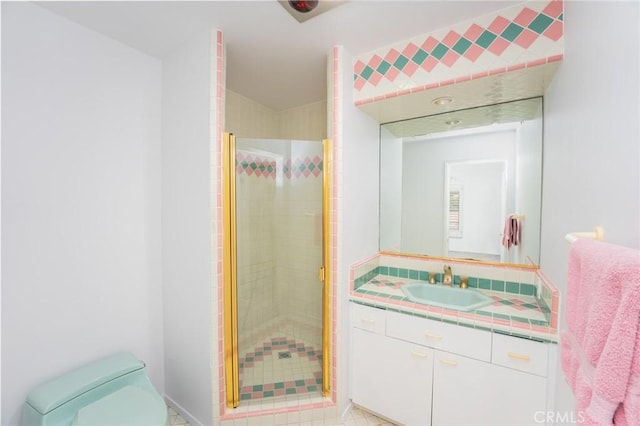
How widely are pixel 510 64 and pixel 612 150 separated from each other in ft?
2.57

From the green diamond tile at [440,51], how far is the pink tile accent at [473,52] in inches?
4.3

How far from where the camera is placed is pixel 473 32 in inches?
53.6

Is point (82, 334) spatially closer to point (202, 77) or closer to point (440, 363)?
point (202, 77)

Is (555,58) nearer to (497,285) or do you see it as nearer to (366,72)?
(366,72)

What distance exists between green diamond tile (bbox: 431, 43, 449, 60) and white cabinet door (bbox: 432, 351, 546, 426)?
1644 millimetres

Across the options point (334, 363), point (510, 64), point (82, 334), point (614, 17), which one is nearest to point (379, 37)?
point (510, 64)

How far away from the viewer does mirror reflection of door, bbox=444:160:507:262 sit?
1.75m

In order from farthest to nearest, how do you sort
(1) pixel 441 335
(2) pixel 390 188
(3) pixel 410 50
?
(2) pixel 390 188
(3) pixel 410 50
(1) pixel 441 335

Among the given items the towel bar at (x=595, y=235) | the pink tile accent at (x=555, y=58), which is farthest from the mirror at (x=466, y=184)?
the towel bar at (x=595, y=235)

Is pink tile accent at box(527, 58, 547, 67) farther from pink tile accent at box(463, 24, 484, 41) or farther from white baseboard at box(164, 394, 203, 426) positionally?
white baseboard at box(164, 394, 203, 426)

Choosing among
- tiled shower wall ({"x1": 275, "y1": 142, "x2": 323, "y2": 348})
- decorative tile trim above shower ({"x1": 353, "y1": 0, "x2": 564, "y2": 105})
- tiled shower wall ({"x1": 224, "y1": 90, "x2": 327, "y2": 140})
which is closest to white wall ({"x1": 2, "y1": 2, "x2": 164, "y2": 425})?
tiled shower wall ({"x1": 224, "y1": 90, "x2": 327, "y2": 140})

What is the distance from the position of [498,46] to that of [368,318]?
1652mm

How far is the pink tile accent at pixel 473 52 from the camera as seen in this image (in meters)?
1.35

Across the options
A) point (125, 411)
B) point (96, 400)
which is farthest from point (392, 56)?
point (96, 400)
